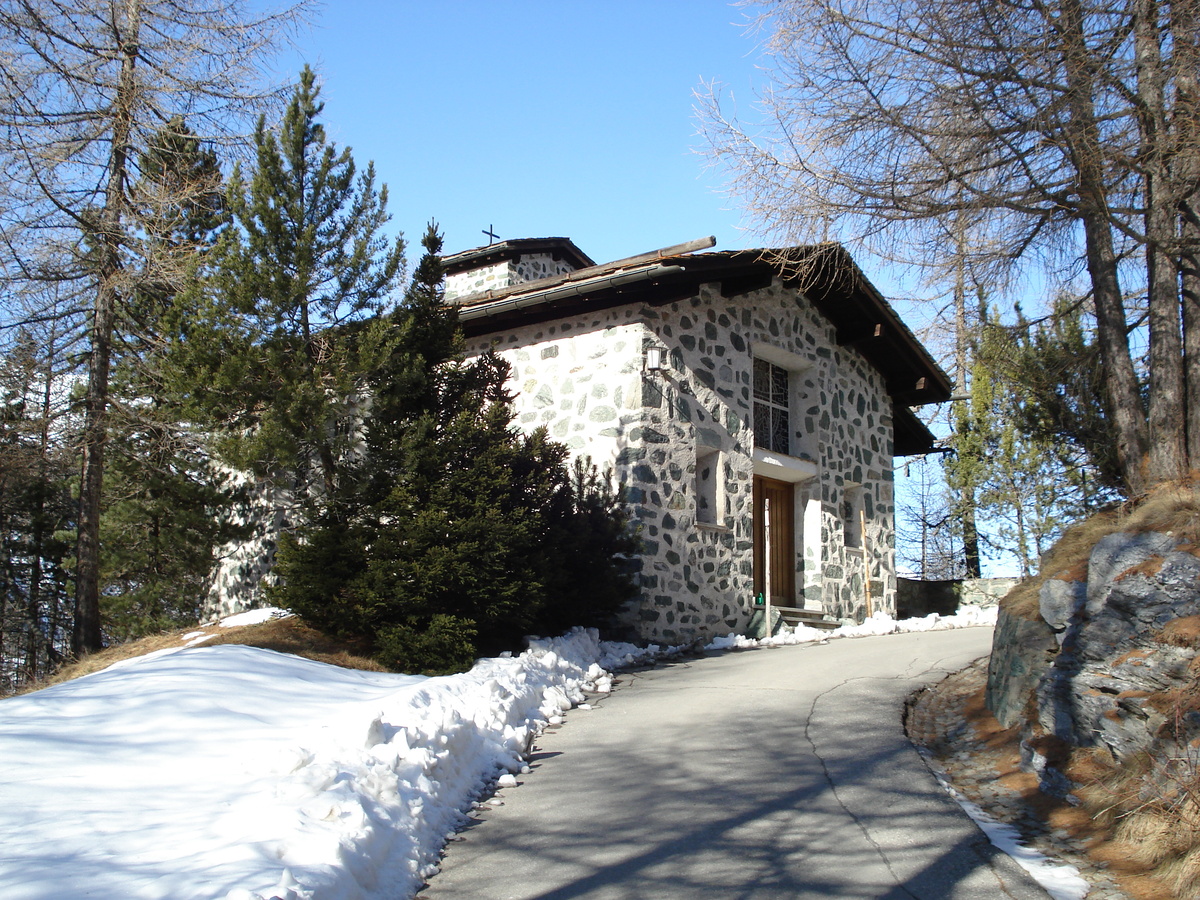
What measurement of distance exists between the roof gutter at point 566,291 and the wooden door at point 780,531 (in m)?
4.16

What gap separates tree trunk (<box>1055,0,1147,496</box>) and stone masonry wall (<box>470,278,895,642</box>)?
17.0 ft

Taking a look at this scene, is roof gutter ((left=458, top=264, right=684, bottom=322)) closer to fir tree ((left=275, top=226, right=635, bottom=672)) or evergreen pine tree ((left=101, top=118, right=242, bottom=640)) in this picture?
fir tree ((left=275, top=226, right=635, bottom=672))

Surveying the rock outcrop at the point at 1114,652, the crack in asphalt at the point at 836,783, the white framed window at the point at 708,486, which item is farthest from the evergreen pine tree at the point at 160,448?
the rock outcrop at the point at 1114,652

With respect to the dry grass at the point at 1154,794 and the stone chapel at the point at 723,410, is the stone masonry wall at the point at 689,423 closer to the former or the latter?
the stone chapel at the point at 723,410

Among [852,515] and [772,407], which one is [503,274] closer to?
[772,407]

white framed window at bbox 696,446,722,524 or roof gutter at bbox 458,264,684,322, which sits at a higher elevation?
roof gutter at bbox 458,264,684,322

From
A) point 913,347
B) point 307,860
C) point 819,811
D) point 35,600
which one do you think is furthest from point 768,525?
point 35,600

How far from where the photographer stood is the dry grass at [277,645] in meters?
7.90

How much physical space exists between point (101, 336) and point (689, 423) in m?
6.99

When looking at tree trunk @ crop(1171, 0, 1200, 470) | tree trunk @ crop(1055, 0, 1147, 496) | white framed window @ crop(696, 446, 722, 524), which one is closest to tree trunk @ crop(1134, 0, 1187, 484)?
tree trunk @ crop(1171, 0, 1200, 470)

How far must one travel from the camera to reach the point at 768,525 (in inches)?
539

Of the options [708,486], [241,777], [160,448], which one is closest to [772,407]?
[708,486]

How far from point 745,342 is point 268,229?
656 cm

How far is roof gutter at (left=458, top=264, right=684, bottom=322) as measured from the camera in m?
11.0
